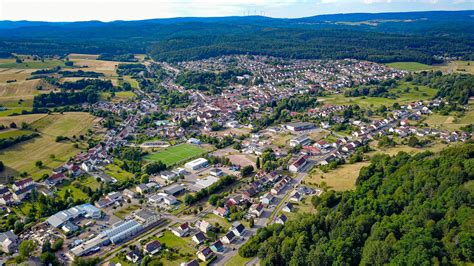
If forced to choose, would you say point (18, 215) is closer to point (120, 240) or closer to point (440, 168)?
point (120, 240)

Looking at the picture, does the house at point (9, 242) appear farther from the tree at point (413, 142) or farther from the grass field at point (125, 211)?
the tree at point (413, 142)

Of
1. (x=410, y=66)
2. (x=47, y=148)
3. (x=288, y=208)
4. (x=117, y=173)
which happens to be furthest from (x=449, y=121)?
(x=410, y=66)

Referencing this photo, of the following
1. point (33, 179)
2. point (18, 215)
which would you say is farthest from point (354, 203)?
point (33, 179)

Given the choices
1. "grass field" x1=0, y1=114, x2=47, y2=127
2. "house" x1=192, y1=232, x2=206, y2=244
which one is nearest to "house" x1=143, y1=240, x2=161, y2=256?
"house" x1=192, y1=232, x2=206, y2=244

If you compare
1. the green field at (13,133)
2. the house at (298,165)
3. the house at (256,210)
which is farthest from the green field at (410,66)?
the green field at (13,133)

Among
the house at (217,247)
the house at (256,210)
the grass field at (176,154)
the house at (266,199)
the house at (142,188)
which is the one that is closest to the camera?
Answer: the house at (217,247)

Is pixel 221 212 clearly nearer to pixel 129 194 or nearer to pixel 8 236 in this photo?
pixel 129 194
